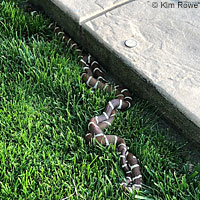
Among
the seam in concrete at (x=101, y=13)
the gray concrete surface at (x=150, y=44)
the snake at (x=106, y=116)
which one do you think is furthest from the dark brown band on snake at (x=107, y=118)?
the seam in concrete at (x=101, y=13)

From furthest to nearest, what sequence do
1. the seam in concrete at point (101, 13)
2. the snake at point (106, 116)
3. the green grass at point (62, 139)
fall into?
the seam in concrete at point (101, 13) < the snake at point (106, 116) < the green grass at point (62, 139)

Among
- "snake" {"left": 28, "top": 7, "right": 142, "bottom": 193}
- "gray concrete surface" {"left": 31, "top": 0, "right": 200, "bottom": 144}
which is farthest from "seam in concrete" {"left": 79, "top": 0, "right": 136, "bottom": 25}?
"snake" {"left": 28, "top": 7, "right": 142, "bottom": 193}

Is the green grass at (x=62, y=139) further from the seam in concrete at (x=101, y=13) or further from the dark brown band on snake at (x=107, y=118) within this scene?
the seam in concrete at (x=101, y=13)

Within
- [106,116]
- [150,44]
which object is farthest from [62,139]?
[150,44]

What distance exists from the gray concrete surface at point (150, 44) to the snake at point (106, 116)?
10 cm

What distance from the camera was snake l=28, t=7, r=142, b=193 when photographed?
9.02ft

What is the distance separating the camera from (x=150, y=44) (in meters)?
3.44

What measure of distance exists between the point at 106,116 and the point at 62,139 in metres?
0.45

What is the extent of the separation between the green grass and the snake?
56mm

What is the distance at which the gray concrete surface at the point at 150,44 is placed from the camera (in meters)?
3.02

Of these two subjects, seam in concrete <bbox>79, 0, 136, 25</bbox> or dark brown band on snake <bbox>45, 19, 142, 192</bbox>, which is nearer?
dark brown band on snake <bbox>45, 19, 142, 192</bbox>

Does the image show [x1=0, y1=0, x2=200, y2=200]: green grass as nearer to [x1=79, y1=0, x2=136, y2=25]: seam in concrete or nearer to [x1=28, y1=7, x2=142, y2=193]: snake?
[x1=28, y1=7, x2=142, y2=193]: snake

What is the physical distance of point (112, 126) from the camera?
10.1 ft

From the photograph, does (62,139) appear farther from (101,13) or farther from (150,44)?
(101,13)
